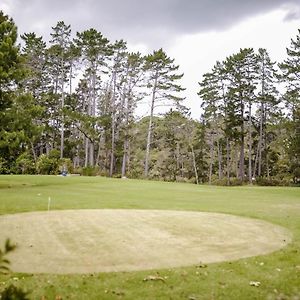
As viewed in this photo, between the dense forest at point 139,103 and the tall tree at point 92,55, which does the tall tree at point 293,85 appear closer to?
the dense forest at point 139,103

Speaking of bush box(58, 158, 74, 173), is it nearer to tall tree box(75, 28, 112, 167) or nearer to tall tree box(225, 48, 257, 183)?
tall tree box(75, 28, 112, 167)

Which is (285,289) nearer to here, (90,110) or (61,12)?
(61,12)

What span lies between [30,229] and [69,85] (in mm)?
41525

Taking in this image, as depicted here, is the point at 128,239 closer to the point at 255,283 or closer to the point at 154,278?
the point at 154,278

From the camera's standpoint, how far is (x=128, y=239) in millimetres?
7832

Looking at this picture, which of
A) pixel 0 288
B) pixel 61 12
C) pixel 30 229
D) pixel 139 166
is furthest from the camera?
pixel 139 166

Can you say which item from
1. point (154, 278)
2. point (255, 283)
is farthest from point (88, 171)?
point (255, 283)

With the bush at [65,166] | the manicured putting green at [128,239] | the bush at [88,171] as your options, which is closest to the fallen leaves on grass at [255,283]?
the manicured putting green at [128,239]

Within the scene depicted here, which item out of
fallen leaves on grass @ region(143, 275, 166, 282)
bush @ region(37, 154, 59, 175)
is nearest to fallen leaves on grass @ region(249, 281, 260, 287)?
fallen leaves on grass @ region(143, 275, 166, 282)

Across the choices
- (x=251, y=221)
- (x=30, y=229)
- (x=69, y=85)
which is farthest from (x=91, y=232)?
(x=69, y=85)

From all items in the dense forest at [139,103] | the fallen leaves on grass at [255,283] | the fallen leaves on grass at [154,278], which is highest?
the dense forest at [139,103]

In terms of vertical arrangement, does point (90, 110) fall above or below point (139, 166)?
above

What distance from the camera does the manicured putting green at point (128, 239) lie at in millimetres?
6230

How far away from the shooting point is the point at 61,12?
8172mm
